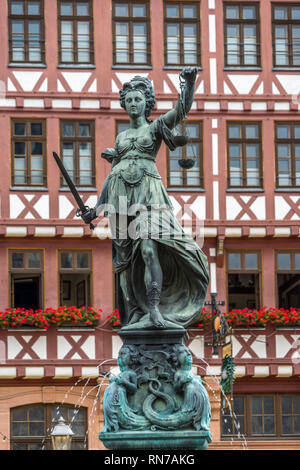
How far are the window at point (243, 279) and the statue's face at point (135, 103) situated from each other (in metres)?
19.1

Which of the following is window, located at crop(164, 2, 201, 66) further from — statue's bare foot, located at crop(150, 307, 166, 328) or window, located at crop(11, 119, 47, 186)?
statue's bare foot, located at crop(150, 307, 166, 328)

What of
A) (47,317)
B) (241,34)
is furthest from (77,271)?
(241,34)

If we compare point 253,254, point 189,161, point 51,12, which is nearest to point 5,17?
point 51,12

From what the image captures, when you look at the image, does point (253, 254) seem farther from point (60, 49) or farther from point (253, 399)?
point (60, 49)

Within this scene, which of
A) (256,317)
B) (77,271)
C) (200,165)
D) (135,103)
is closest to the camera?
(135,103)

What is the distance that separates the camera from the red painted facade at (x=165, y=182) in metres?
30.1

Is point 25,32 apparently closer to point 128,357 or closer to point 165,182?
point 165,182

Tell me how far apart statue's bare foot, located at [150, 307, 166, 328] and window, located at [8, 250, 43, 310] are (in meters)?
19.2

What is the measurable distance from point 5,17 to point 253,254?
749 cm

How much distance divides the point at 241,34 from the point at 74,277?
6577 mm

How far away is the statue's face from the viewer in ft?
38.9

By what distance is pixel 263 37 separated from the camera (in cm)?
3150

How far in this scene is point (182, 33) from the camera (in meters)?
31.5

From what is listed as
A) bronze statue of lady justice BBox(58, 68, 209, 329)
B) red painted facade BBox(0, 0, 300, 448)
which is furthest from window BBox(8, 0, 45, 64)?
bronze statue of lady justice BBox(58, 68, 209, 329)
